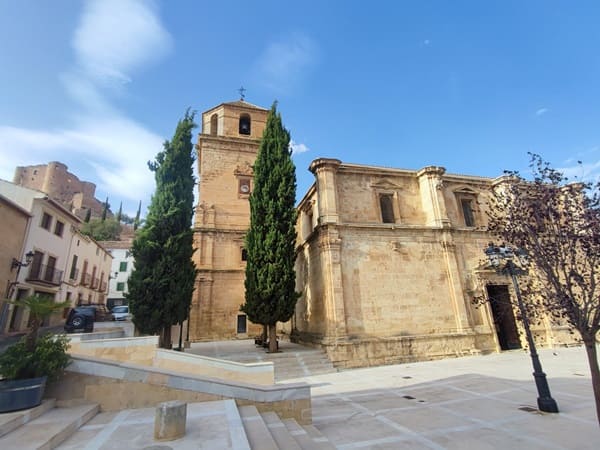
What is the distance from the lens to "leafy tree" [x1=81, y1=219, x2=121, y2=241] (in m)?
47.2

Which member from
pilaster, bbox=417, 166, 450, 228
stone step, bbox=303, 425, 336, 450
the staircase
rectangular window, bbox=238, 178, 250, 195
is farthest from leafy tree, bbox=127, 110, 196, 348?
pilaster, bbox=417, 166, 450, 228

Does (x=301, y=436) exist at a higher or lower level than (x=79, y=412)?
lower

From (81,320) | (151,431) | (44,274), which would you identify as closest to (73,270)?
(44,274)

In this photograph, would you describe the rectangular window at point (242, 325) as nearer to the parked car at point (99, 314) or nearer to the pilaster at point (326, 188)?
the parked car at point (99, 314)

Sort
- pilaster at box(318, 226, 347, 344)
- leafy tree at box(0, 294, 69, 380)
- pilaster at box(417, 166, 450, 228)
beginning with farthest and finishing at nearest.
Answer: pilaster at box(417, 166, 450, 228), pilaster at box(318, 226, 347, 344), leafy tree at box(0, 294, 69, 380)

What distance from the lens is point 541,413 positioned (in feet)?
18.5

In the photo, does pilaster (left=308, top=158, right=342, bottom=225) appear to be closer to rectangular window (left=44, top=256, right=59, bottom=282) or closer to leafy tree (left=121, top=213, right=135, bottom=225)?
rectangular window (left=44, top=256, right=59, bottom=282)

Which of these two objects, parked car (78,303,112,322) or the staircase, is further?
parked car (78,303,112,322)

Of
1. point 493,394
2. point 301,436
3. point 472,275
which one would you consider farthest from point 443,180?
point 301,436

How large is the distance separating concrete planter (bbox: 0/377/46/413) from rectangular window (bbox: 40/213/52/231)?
16.1 metres

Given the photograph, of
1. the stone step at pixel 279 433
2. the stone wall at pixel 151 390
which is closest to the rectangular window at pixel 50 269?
the stone wall at pixel 151 390

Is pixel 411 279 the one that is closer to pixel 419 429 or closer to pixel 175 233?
pixel 419 429

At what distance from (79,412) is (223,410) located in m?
2.23

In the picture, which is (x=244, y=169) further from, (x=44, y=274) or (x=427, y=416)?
(x=427, y=416)
